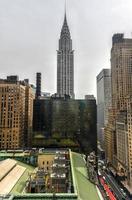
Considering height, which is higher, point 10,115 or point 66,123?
point 10,115

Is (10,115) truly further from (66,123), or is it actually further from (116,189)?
(116,189)

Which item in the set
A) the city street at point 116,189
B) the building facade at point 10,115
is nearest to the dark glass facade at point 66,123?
the building facade at point 10,115

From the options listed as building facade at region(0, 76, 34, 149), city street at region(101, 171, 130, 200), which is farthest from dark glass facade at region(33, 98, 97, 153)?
city street at region(101, 171, 130, 200)

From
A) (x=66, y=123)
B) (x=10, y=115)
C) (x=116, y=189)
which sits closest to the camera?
(x=116, y=189)

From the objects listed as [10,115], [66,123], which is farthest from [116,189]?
[10,115]

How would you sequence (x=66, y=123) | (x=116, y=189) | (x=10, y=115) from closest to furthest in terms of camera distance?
(x=116, y=189) → (x=10, y=115) → (x=66, y=123)

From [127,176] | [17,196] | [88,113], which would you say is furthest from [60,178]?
[88,113]

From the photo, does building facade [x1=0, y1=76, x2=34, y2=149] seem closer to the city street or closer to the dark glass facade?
the dark glass facade

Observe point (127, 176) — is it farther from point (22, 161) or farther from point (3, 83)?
point (3, 83)

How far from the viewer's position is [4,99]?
155375mm

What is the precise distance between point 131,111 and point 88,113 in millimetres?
44266

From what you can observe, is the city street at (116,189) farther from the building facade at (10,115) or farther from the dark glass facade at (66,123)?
the building facade at (10,115)

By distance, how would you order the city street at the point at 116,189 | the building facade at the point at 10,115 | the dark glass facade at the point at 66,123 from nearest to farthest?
1. the city street at the point at 116,189
2. the building facade at the point at 10,115
3. the dark glass facade at the point at 66,123

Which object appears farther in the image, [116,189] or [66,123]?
[66,123]
